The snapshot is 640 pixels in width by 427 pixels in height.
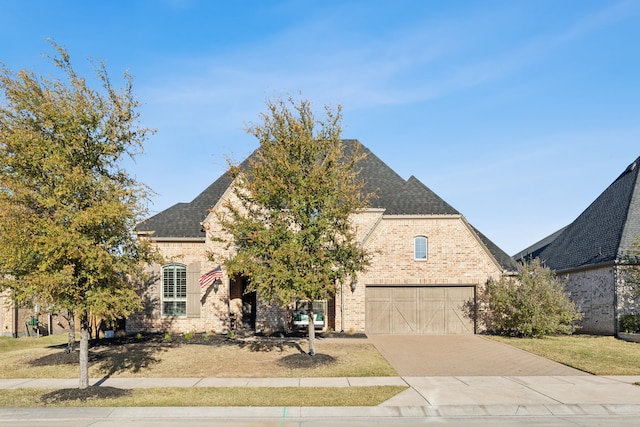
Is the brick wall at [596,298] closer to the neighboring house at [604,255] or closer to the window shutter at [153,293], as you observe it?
the neighboring house at [604,255]

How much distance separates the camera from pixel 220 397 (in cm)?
1116

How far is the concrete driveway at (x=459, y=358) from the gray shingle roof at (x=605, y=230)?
8.07 m

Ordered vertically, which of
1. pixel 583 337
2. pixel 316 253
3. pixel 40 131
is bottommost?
pixel 583 337

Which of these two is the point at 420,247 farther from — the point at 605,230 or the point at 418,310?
the point at 605,230

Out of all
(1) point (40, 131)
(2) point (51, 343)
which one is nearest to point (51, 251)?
(1) point (40, 131)

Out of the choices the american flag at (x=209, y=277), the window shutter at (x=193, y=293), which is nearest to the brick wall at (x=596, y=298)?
the american flag at (x=209, y=277)

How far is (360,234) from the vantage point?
24781mm

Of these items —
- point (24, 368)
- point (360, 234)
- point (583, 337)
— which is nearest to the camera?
point (24, 368)

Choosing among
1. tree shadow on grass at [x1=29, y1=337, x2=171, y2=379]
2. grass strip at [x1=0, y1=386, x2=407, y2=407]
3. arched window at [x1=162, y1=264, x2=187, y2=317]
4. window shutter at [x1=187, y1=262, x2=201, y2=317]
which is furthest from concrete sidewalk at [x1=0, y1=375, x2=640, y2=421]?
arched window at [x1=162, y1=264, x2=187, y2=317]

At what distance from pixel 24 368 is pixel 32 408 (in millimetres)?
5483

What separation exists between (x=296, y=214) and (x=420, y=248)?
33.3 feet

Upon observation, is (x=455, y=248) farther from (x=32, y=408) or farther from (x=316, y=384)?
(x=32, y=408)

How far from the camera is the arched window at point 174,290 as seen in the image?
2359 cm

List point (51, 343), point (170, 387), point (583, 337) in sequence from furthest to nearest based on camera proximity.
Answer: point (583, 337)
point (51, 343)
point (170, 387)
